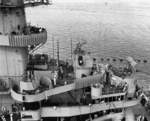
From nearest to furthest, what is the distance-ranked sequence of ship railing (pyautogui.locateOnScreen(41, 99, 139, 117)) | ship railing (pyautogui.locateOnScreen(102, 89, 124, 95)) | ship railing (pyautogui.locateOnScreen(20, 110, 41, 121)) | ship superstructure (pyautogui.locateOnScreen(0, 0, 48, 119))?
1. ship railing (pyautogui.locateOnScreen(20, 110, 41, 121))
2. ship superstructure (pyautogui.locateOnScreen(0, 0, 48, 119))
3. ship railing (pyautogui.locateOnScreen(41, 99, 139, 117))
4. ship railing (pyautogui.locateOnScreen(102, 89, 124, 95))

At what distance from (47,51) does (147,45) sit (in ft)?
97.5

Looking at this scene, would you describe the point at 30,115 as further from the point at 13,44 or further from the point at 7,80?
the point at 13,44

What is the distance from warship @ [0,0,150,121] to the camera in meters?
A: 15.7

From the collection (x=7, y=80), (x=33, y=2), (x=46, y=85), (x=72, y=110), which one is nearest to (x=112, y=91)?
(x=72, y=110)

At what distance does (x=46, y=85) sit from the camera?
16891mm

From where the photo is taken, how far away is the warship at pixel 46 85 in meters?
15.7

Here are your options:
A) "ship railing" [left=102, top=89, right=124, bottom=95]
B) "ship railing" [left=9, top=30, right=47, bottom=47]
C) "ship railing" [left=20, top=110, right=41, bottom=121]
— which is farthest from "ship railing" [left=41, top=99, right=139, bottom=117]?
"ship railing" [left=9, top=30, right=47, bottom=47]

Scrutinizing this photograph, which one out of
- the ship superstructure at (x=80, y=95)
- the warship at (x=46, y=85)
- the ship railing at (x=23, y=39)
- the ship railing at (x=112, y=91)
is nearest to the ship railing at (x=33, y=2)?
the warship at (x=46, y=85)

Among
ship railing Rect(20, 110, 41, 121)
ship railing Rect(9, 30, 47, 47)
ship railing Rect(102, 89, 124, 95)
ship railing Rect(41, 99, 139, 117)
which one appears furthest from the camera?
ship railing Rect(102, 89, 124, 95)

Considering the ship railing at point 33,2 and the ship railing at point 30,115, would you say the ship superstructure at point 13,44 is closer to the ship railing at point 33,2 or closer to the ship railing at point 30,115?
the ship railing at point 33,2

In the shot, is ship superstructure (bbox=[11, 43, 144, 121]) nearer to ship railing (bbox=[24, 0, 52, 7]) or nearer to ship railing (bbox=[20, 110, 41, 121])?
ship railing (bbox=[20, 110, 41, 121])

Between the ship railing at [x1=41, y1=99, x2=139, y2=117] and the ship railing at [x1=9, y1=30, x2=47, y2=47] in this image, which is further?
the ship railing at [x1=41, y1=99, x2=139, y2=117]

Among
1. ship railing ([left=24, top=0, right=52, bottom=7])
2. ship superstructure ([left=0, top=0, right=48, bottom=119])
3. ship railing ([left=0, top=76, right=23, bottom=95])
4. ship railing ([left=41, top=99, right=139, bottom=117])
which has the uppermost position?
ship railing ([left=24, top=0, right=52, bottom=7])

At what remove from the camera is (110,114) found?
17984 millimetres
